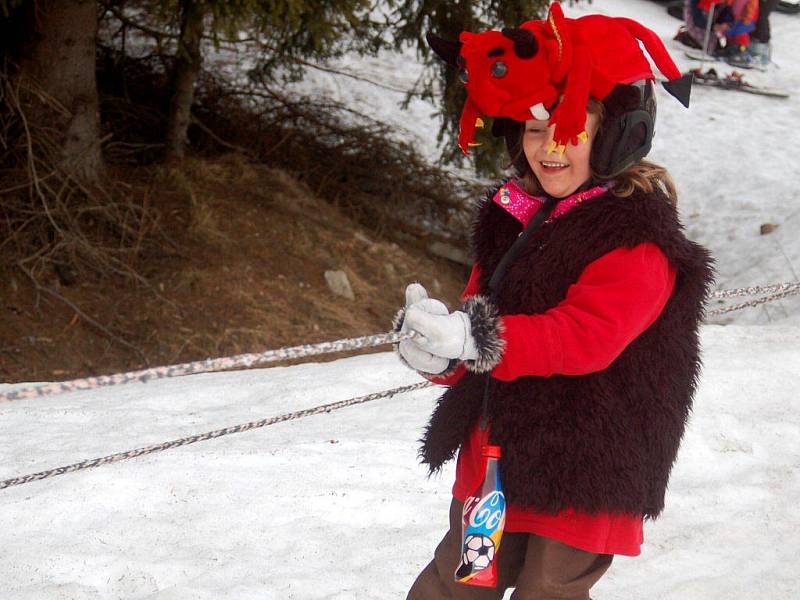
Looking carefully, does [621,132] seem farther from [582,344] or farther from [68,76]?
[68,76]

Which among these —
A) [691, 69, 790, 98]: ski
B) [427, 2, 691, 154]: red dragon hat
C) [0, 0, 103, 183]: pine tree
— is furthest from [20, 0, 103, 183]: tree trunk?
[691, 69, 790, 98]: ski

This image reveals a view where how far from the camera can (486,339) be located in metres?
1.75

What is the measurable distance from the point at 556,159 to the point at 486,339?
40 centimetres

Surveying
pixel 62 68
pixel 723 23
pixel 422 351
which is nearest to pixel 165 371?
pixel 422 351

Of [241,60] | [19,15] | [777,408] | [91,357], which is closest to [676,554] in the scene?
[777,408]

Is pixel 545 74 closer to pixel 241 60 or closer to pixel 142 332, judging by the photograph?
pixel 142 332

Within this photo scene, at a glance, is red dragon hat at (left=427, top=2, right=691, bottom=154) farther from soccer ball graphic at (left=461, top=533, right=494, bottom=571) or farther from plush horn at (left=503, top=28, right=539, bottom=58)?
soccer ball graphic at (left=461, top=533, right=494, bottom=571)

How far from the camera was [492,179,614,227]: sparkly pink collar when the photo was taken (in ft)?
6.28

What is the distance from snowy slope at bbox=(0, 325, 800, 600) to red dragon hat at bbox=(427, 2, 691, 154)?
165 centimetres

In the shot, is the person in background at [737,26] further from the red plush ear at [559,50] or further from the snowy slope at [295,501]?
the red plush ear at [559,50]

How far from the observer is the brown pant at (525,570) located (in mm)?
1945

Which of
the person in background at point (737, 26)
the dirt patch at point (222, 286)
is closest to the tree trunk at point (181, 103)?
the dirt patch at point (222, 286)

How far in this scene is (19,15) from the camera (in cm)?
606

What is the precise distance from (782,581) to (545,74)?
2.06 m
